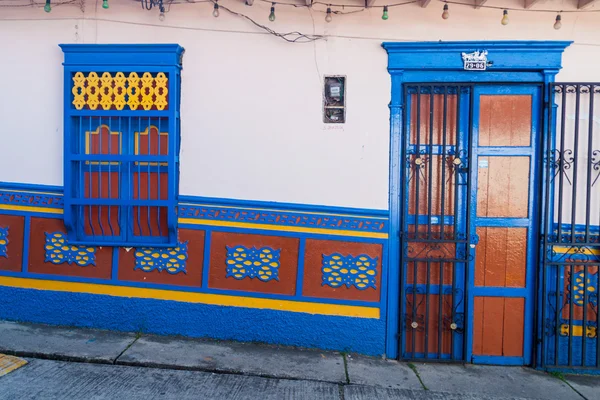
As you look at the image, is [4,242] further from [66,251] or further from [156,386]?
[156,386]

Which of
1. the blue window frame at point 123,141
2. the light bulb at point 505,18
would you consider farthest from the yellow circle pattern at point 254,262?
the light bulb at point 505,18

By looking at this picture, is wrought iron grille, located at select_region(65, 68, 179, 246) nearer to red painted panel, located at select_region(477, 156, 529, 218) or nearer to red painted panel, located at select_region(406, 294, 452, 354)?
red painted panel, located at select_region(406, 294, 452, 354)

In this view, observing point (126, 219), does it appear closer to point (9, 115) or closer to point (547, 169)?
point (9, 115)

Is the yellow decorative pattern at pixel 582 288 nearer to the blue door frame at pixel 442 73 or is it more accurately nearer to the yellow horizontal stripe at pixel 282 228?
the blue door frame at pixel 442 73

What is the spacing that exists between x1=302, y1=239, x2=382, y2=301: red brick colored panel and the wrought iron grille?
1278 millimetres

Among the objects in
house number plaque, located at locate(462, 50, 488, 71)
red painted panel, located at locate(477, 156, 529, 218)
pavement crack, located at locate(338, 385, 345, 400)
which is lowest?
pavement crack, located at locate(338, 385, 345, 400)

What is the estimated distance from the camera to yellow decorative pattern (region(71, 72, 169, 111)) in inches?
172

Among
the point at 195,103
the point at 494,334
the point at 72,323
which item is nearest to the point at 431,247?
the point at 494,334

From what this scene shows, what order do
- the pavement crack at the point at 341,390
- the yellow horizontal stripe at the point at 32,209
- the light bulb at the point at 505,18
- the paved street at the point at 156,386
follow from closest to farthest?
the paved street at the point at 156,386 < the pavement crack at the point at 341,390 < the light bulb at the point at 505,18 < the yellow horizontal stripe at the point at 32,209

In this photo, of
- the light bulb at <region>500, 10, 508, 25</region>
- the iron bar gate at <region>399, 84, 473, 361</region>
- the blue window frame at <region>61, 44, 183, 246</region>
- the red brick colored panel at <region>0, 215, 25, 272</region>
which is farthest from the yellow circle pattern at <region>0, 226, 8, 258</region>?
the light bulb at <region>500, 10, 508, 25</region>

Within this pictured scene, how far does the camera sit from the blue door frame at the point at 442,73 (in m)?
4.25

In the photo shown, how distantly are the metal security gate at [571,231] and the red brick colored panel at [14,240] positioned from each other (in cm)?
482

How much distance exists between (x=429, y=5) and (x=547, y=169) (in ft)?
5.81

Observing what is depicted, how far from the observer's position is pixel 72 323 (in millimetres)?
4645
